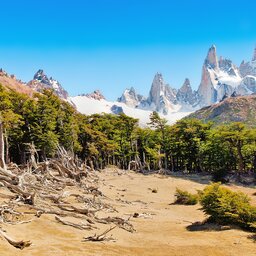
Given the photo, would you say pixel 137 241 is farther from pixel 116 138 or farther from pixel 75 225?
pixel 116 138

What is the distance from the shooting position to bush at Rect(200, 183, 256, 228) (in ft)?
64.2

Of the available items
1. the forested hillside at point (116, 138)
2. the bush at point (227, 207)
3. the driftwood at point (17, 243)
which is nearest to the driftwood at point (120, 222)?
the bush at point (227, 207)

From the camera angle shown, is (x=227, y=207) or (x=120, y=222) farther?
(x=227, y=207)

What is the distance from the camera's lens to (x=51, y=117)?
51.1m

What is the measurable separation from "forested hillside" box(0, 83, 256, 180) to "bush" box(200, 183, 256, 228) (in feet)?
85.4

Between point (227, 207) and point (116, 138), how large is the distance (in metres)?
54.9

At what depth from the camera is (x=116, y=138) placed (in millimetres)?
74500

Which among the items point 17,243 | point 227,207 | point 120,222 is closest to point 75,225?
point 120,222

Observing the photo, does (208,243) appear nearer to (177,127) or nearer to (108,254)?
(108,254)

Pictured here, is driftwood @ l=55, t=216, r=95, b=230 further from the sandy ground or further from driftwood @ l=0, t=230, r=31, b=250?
driftwood @ l=0, t=230, r=31, b=250

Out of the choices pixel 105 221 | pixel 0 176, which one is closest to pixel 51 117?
pixel 0 176

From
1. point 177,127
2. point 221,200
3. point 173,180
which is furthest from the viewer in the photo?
point 177,127

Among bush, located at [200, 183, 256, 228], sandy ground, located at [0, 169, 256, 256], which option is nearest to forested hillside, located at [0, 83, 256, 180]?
sandy ground, located at [0, 169, 256, 256]

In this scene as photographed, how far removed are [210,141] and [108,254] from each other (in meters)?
56.4
